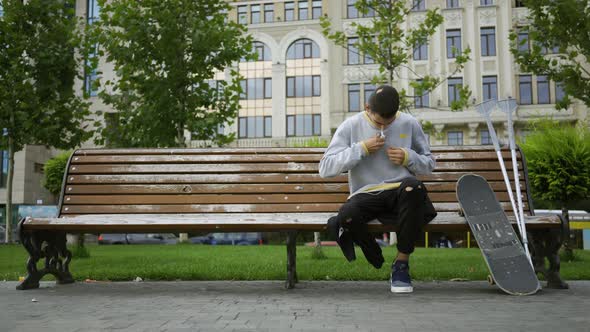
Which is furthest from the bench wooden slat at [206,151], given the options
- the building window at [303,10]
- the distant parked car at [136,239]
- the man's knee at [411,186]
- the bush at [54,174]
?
the building window at [303,10]

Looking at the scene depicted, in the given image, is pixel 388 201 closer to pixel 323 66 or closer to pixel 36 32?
pixel 36 32

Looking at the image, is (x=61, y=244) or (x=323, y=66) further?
(x=323, y=66)

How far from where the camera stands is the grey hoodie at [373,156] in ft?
14.7

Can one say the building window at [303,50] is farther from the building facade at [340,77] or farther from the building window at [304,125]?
the building window at [304,125]

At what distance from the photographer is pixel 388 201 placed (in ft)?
14.5

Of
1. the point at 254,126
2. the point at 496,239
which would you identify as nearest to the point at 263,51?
the point at 254,126

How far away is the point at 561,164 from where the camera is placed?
10500 mm

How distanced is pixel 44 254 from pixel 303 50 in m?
40.1

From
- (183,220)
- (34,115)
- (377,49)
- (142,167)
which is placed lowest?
(183,220)

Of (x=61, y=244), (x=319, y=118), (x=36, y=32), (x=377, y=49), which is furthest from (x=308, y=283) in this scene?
(x=319, y=118)

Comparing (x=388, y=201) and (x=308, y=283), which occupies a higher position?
(x=388, y=201)

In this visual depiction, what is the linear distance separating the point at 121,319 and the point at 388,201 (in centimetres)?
202

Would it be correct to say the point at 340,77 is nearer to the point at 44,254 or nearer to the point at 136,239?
the point at 136,239

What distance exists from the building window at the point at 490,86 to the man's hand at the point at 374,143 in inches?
1498
